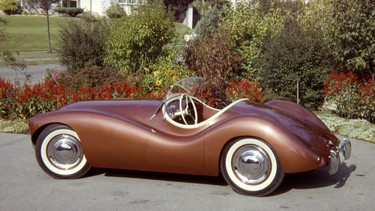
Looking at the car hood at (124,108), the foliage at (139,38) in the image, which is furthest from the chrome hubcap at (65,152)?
the foliage at (139,38)

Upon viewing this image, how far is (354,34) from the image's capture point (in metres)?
9.27

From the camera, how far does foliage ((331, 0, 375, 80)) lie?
9.30m

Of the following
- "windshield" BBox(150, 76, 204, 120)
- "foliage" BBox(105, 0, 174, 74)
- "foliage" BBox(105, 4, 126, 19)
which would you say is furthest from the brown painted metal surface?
"foliage" BBox(105, 4, 126, 19)

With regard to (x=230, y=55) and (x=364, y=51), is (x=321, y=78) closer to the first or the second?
(x=364, y=51)

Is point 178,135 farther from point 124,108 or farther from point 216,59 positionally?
point 216,59

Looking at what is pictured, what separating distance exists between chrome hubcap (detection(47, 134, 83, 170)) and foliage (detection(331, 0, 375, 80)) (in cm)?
563

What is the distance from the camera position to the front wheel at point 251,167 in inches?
202

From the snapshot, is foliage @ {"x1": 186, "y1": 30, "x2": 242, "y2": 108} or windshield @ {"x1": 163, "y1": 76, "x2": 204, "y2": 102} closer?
windshield @ {"x1": 163, "y1": 76, "x2": 204, "y2": 102}

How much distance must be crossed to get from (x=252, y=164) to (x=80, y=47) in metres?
6.94

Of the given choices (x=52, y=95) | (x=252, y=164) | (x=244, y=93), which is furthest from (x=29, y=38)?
(x=252, y=164)

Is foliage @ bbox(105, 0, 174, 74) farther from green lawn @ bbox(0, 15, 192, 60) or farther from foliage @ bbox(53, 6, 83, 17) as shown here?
foliage @ bbox(53, 6, 83, 17)

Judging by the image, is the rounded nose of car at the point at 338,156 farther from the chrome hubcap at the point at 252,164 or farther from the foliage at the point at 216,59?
the foliage at the point at 216,59

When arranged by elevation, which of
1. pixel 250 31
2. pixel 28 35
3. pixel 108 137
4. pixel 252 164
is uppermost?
pixel 250 31

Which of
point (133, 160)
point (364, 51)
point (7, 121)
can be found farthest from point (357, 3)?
point (7, 121)
